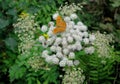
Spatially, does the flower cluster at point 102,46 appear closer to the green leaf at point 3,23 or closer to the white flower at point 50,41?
the white flower at point 50,41

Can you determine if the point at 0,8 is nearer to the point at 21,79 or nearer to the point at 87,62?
the point at 21,79

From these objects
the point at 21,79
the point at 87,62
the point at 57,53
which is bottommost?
the point at 21,79

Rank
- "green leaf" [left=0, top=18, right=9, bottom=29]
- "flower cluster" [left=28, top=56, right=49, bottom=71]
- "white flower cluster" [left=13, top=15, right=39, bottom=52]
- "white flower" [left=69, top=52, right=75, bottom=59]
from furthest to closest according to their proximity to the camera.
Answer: "green leaf" [left=0, top=18, right=9, bottom=29], "white flower cluster" [left=13, top=15, right=39, bottom=52], "flower cluster" [left=28, top=56, right=49, bottom=71], "white flower" [left=69, top=52, right=75, bottom=59]

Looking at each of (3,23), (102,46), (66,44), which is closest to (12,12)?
(3,23)

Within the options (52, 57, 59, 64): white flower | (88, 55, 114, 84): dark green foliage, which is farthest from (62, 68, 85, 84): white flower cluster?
(88, 55, 114, 84): dark green foliage

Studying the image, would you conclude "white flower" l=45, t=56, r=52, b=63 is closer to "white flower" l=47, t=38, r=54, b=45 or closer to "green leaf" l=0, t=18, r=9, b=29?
"white flower" l=47, t=38, r=54, b=45

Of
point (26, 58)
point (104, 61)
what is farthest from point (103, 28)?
point (26, 58)

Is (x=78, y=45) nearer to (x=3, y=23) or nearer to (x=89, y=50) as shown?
(x=89, y=50)
